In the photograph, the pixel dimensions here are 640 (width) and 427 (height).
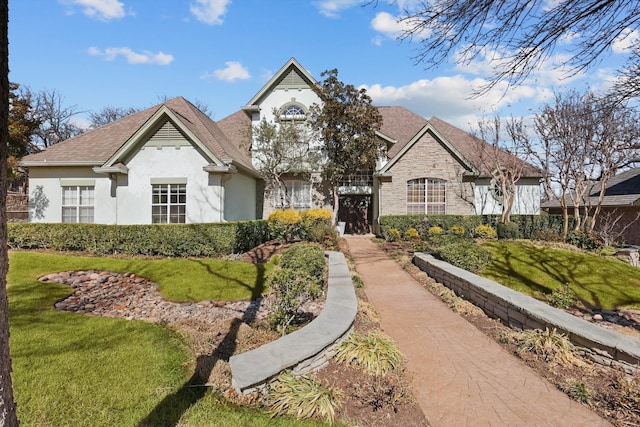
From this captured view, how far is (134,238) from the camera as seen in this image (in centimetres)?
1374

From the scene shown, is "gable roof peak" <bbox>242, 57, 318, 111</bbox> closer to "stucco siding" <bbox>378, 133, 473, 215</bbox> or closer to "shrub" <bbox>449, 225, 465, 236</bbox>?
"stucco siding" <bbox>378, 133, 473, 215</bbox>

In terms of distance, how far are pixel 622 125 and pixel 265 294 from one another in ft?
61.9

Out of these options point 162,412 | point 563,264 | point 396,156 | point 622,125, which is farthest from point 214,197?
point 622,125

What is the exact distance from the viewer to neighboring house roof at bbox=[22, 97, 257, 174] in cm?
1422

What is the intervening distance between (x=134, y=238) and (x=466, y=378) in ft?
43.3

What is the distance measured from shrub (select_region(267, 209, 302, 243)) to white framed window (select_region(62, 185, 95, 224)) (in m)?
8.35

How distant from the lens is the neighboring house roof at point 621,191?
19.9 m

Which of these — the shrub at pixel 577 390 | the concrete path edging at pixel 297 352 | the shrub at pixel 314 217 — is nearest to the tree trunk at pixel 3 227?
the concrete path edging at pixel 297 352

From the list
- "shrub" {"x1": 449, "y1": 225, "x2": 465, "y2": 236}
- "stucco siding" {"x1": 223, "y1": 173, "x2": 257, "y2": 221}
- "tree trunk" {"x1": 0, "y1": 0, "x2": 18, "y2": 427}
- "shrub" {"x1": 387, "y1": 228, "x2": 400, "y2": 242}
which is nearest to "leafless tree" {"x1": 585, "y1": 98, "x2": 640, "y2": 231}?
"shrub" {"x1": 449, "y1": 225, "x2": 465, "y2": 236}

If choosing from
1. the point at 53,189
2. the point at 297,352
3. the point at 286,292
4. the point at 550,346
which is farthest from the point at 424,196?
the point at 53,189

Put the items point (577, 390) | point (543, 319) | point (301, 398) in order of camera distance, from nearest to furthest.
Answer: point (301, 398) < point (577, 390) < point (543, 319)

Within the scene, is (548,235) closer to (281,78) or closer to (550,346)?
(550,346)

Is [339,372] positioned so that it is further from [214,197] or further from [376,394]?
A: [214,197]

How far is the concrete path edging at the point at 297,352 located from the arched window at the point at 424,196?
594 inches
